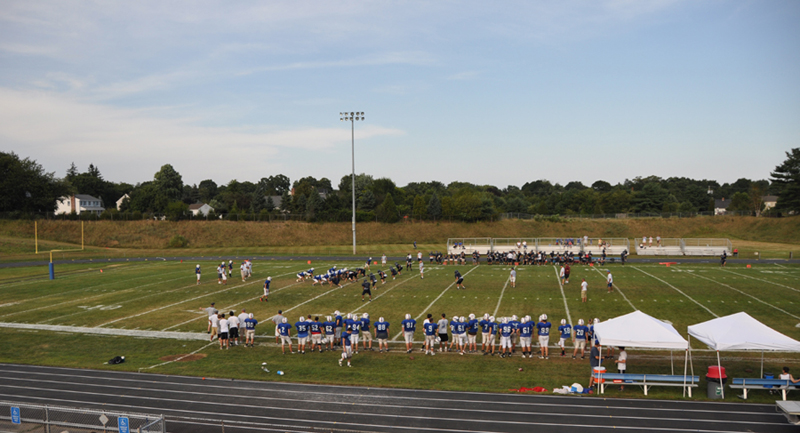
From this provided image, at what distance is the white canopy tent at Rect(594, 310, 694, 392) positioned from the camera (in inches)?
551

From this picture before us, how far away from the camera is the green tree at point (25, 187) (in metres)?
70.0

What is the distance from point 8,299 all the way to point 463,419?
31.1 meters

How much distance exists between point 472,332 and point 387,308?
7.82m

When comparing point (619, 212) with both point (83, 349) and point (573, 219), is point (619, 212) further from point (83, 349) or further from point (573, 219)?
point (83, 349)

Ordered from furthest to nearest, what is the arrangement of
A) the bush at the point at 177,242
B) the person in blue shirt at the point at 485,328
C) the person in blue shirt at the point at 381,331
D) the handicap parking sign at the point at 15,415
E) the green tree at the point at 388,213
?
1. the green tree at the point at 388,213
2. the bush at the point at 177,242
3. the person in blue shirt at the point at 381,331
4. the person in blue shirt at the point at 485,328
5. the handicap parking sign at the point at 15,415

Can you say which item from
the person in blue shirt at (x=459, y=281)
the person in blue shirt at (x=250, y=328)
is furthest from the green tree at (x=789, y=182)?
the person in blue shirt at (x=250, y=328)

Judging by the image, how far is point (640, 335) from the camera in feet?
47.2

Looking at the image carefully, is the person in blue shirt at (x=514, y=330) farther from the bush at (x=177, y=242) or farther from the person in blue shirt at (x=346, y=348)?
the bush at (x=177, y=242)

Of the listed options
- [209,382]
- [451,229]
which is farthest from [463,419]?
[451,229]

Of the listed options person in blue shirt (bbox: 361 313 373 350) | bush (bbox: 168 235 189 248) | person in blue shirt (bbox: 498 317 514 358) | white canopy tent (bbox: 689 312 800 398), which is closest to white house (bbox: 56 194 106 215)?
bush (bbox: 168 235 189 248)

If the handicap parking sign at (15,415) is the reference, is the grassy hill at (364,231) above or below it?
above

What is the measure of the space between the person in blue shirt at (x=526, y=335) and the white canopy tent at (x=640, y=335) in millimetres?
2812

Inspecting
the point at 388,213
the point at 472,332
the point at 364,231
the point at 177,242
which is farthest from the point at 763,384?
the point at 177,242

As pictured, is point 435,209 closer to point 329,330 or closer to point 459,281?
point 459,281
